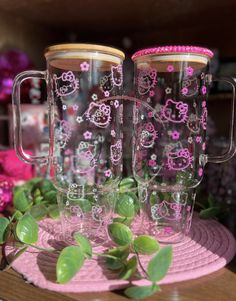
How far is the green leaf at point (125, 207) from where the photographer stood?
0.54 metres

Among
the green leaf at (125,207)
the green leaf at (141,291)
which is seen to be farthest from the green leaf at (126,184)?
the green leaf at (141,291)

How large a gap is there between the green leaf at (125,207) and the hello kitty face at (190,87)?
0.61 feet

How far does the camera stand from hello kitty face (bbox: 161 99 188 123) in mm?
506

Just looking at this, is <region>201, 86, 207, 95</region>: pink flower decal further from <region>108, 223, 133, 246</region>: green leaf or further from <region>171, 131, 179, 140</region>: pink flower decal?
<region>108, 223, 133, 246</region>: green leaf

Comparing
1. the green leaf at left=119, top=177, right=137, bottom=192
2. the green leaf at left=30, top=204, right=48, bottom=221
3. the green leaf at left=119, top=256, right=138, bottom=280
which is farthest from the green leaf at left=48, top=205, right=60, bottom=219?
the green leaf at left=119, top=256, right=138, bottom=280

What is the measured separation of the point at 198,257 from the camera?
458mm

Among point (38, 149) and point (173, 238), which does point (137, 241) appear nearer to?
point (173, 238)

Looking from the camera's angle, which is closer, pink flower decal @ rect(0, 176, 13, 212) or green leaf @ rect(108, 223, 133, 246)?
green leaf @ rect(108, 223, 133, 246)

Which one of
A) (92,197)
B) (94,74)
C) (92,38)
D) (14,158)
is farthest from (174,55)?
(92,38)

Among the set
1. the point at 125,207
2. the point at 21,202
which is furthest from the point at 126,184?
the point at 21,202

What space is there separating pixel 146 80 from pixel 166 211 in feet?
0.68

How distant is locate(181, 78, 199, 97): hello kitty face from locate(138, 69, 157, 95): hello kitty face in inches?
1.7

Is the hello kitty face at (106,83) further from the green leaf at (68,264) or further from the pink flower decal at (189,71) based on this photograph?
the green leaf at (68,264)

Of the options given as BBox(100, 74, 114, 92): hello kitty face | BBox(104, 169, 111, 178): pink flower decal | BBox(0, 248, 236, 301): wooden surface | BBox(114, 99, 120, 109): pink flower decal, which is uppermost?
BBox(100, 74, 114, 92): hello kitty face
